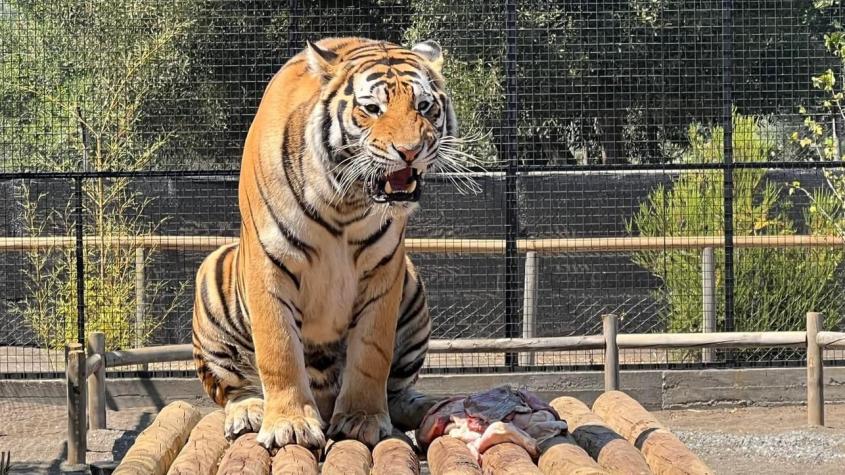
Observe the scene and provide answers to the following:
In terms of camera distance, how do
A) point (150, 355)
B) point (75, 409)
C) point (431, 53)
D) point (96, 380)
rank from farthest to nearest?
point (150, 355), point (96, 380), point (75, 409), point (431, 53)

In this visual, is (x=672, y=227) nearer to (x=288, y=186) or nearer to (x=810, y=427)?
(x=810, y=427)

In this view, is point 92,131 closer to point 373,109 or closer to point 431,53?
point 431,53

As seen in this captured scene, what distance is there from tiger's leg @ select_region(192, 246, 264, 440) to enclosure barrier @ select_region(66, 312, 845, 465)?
9.96 feet

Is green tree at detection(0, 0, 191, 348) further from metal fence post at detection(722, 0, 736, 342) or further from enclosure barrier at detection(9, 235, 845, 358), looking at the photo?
metal fence post at detection(722, 0, 736, 342)

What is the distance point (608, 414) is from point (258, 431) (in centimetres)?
135

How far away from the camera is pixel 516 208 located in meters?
8.48

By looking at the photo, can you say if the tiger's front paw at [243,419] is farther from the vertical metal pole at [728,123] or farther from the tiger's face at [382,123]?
the vertical metal pole at [728,123]

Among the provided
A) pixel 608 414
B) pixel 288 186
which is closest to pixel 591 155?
pixel 608 414

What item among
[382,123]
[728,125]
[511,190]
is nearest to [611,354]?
[511,190]

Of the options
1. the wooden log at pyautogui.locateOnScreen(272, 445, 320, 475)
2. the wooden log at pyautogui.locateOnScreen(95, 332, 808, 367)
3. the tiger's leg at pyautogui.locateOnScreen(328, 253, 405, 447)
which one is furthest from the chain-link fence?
the wooden log at pyautogui.locateOnScreen(272, 445, 320, 475)

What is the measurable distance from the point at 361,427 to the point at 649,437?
0.94m

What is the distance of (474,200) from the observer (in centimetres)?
911

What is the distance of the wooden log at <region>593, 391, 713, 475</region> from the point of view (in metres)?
3.45

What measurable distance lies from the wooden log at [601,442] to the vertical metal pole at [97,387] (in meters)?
3.73
